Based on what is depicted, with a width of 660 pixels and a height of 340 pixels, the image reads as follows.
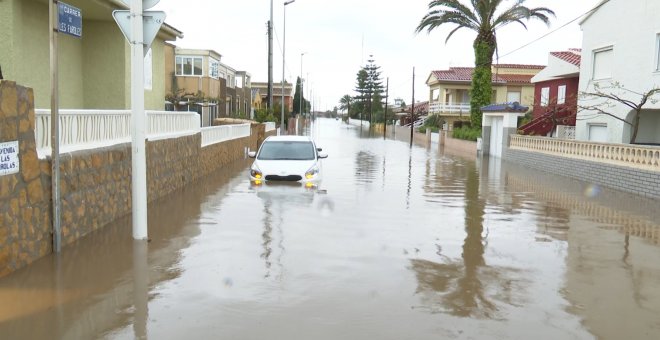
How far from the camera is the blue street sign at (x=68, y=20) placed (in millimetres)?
7449

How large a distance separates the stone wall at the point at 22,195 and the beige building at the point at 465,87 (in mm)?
52911

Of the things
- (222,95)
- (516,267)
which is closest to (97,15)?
(516,267)

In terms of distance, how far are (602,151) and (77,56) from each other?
15.6 metres

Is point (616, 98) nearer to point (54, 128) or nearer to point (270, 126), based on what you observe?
point (54, 128)

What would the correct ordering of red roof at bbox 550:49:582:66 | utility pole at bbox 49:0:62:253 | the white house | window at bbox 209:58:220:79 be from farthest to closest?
window at bbox 209:58:220:79, red roof at bbox 550:49:582:66, the white house, utility pole at bbox 49:0:62:253

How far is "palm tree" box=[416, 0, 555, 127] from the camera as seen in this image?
31.0 meters

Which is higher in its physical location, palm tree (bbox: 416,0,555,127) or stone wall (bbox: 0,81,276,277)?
palm tree (bbox: 416,0,555,127)

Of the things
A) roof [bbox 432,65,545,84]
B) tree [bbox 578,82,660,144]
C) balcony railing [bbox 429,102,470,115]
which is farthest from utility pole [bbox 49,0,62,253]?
roof [bbox 432,65,545,84]

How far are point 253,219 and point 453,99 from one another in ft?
179

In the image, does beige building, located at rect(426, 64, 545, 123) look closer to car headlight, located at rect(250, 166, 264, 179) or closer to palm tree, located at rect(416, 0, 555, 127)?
palm tree, located at rect(416, 0, 555, 127)

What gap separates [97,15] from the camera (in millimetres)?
15312

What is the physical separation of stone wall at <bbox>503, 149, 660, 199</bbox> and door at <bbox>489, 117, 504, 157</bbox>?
5.37m

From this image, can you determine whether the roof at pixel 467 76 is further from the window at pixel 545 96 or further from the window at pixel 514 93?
the window at pixel 545 96

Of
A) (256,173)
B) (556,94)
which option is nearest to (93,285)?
(256,173)
